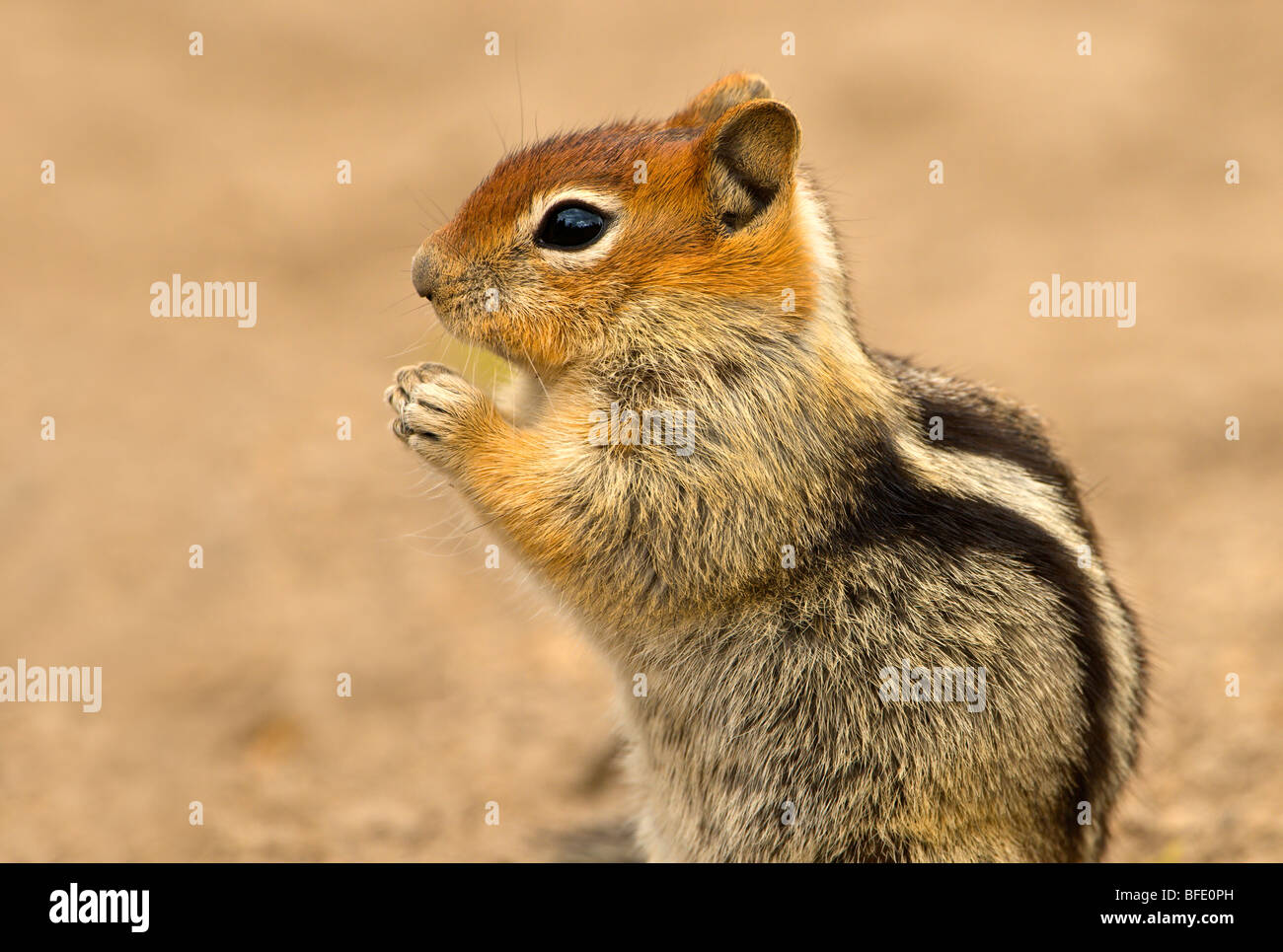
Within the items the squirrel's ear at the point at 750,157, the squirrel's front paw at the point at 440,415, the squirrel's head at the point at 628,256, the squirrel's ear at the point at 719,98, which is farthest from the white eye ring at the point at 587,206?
the squirrel's ear at the point at 719,98

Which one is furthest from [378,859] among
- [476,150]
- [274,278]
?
[476,150]

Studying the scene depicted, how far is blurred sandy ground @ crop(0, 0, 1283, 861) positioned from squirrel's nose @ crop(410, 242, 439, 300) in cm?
37

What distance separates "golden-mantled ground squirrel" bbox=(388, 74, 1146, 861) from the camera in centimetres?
385

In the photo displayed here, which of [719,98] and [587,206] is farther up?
[719,98]

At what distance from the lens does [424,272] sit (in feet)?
12.8

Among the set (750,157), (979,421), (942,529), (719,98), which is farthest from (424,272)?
(979,421)

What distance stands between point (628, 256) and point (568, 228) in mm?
195

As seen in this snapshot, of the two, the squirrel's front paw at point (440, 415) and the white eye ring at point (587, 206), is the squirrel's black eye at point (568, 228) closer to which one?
the white eye ring at point (587, 206)

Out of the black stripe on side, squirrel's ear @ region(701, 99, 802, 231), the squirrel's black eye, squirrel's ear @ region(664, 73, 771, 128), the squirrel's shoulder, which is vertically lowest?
the black stripe on side

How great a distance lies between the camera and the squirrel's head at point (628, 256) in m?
3.83

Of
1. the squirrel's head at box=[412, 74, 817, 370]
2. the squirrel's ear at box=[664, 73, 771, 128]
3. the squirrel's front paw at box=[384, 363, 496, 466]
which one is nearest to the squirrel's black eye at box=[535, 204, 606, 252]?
the squirrel's head at box=[412, 74, 817, 370]

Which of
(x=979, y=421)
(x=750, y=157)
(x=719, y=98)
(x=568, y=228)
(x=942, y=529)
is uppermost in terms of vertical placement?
(x=719, y=98)

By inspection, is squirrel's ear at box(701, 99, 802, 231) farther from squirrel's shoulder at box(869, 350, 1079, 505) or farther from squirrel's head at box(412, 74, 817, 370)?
squirrel's shoulder at box(869, 350, 1079, 505)

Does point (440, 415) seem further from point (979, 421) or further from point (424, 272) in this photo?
point (979, 421)
